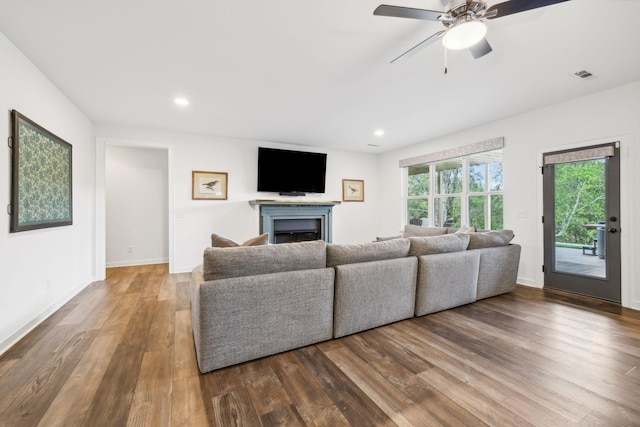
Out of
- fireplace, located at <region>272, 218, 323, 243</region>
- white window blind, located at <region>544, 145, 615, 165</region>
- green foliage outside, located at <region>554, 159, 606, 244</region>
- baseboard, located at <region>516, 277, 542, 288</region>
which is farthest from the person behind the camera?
fireplace, located at <region>272, 218, 323, 243</region>

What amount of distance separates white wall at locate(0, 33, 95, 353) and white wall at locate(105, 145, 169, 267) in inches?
52.9

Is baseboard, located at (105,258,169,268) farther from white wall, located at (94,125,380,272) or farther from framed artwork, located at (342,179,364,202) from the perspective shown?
framed artwork, located at (342,179,364,202)

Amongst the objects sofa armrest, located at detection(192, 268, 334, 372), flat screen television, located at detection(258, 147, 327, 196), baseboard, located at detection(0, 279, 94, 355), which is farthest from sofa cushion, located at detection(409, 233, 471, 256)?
baseboard, located at detection(0, 279, 94, 355)

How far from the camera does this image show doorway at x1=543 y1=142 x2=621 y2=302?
313 cm

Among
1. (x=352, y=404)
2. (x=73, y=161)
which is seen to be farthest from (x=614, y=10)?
(x=73, y=161)

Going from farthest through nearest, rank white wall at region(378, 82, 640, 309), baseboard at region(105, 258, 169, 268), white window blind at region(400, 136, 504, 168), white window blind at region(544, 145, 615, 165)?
baseboard at region(105, 258, 169, 268) < white window blind at region(400, 136, 504, 168) < white window blind at region(544, 145, 615, 165) < white wall at region(378, 82, 640, 309)

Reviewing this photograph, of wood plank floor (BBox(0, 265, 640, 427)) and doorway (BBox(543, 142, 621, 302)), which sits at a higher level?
doorway (BBox(543, 142, 621, 302))

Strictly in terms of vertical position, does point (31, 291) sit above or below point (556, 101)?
below

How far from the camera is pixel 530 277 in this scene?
3832 mm

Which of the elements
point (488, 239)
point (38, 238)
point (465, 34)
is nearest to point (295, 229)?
point (488, 239)

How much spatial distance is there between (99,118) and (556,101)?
6.26 m

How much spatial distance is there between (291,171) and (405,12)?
4081 millimetres

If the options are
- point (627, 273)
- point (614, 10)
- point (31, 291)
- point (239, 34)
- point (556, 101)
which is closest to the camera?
point (614, 10)

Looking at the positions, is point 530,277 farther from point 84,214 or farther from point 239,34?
point 84,214
